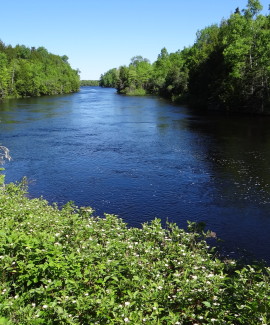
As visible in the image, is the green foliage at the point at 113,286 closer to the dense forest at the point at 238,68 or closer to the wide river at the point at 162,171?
the wide river at the point at 162,171

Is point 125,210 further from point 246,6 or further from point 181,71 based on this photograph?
point 181,71

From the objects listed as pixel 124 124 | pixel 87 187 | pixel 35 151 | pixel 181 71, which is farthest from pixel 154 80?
pixel 87 187

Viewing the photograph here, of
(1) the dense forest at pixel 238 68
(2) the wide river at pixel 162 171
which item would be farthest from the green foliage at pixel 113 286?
(1) the dense forest at pixel 238 68

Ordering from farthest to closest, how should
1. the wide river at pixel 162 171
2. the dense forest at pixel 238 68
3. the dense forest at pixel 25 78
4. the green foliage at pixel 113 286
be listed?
1. the dense forest at pixel 25 78
2. the dense forest at pixel 238 68
3. the wide river at pixel 162 171
4. the green foliage at pixel 113 286

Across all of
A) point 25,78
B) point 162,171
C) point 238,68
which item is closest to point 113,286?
point 162,171

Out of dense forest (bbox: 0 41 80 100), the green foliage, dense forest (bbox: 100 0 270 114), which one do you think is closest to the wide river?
the green foliage

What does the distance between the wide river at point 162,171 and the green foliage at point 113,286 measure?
19.4ft

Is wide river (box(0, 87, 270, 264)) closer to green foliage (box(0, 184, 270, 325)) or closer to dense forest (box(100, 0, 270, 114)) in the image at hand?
green foliage (box(0, 184, 270, 325))

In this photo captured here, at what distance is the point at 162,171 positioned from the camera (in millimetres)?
25062

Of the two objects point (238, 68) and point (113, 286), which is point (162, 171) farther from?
point (238, 68)

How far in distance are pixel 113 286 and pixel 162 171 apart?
18.0 m

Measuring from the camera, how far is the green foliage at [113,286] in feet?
20.3

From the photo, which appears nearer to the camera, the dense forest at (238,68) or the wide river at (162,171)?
the wide river at (162,171)

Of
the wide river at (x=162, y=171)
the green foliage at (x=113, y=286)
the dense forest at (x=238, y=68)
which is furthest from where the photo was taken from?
the dense forest at (x=238, y=68)
